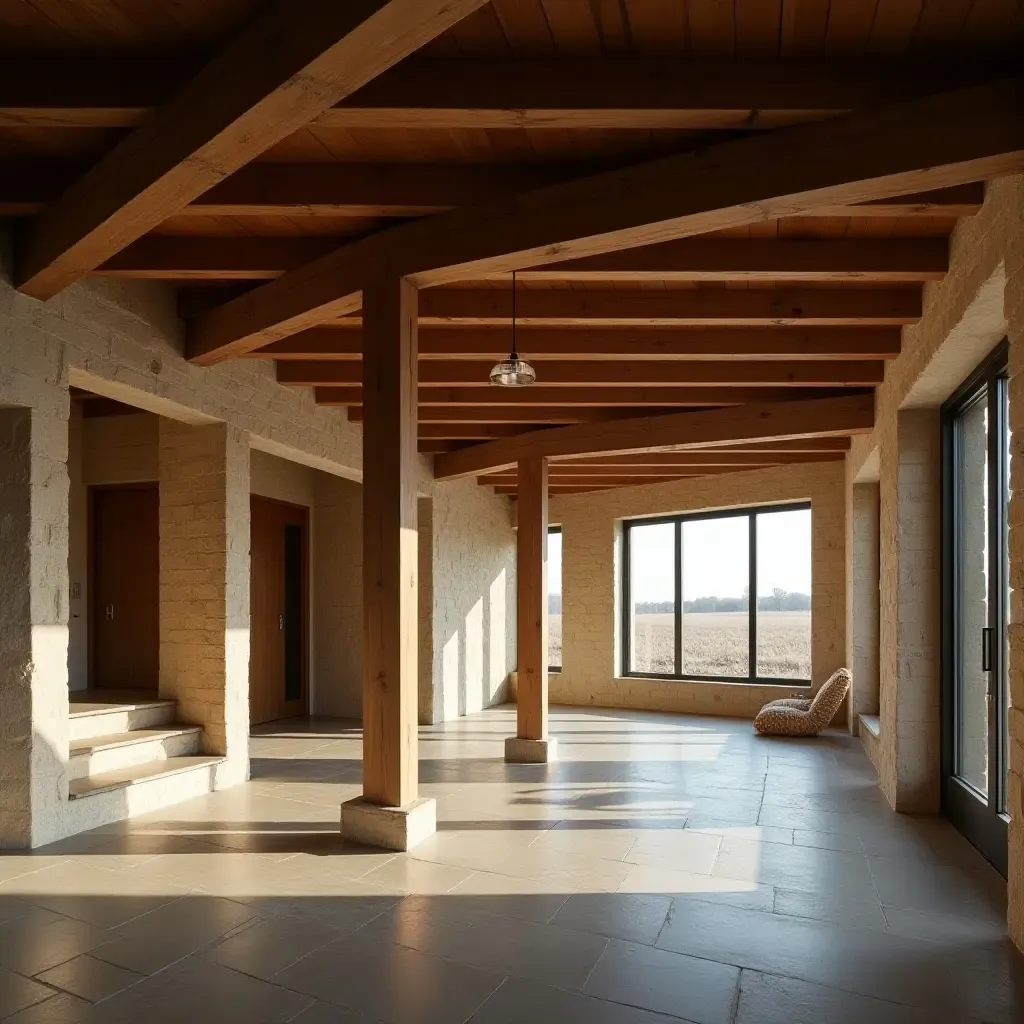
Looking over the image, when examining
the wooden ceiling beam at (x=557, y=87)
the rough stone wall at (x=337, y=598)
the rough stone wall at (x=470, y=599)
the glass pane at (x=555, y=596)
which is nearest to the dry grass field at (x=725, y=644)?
the glass pane at (x=555, y=596)

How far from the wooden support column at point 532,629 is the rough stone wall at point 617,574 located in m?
3.43

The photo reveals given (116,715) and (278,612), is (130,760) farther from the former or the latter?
(278,612)

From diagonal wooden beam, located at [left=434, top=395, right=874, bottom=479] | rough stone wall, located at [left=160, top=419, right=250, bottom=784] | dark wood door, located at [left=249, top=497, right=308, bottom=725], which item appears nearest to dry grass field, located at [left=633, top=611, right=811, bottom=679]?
diagonal wooden beam, located at [left=434, top=395, right=874, bottom=479]

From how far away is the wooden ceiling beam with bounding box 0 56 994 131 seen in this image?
3252mm

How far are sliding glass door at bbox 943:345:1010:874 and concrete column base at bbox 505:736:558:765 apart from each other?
9.70 feet

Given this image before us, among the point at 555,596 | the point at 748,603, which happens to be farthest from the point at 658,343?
the point at 555,596

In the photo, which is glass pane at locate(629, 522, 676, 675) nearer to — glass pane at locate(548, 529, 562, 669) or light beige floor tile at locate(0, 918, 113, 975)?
glass pane at locate(548, 529, 562, 669)

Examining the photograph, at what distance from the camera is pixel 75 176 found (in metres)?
4.27

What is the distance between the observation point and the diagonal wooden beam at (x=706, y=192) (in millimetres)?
3188

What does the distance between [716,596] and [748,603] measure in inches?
16.7

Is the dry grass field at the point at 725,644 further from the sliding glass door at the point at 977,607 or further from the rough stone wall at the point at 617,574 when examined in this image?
the sliding glass door at the point at 977,607

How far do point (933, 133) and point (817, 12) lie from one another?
1.98ft

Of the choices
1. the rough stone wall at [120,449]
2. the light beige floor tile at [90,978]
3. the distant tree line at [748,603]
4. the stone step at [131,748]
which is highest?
the rough stone wall at [120,449]

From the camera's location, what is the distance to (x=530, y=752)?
7367 mm
